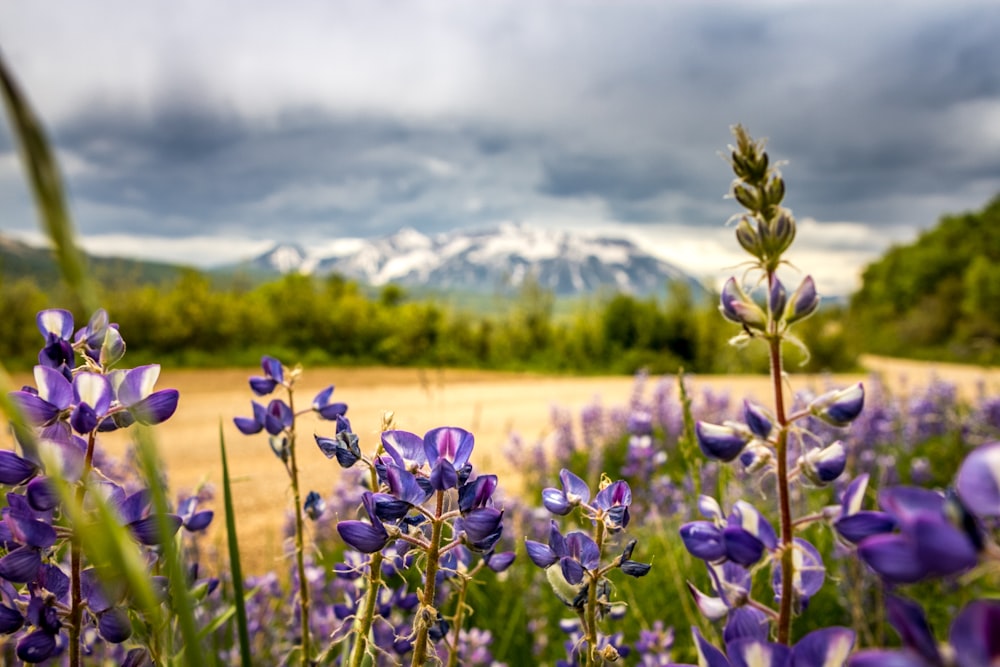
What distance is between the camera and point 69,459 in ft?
2.39

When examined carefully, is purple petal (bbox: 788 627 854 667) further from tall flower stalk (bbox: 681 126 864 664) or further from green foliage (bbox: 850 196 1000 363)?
green foliage (bbox: 850 196 1000 363)

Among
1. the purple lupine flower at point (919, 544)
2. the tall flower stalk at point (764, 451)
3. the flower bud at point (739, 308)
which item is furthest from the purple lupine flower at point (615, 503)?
the purple lupine flower at point (919, 544)

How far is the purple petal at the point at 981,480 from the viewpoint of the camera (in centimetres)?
42

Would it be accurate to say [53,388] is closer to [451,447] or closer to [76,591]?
[76,591]

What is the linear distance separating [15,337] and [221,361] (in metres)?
5.09

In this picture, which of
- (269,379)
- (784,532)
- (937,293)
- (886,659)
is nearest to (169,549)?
(886,659)

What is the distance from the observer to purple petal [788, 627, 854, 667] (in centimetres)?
56

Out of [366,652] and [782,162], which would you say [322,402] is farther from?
[782,162]

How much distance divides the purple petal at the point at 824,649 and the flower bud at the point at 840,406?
0.71ft

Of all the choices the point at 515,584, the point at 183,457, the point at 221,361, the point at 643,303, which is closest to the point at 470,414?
the point at 183,457

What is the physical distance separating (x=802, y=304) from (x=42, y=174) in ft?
2.37

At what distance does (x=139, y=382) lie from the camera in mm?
840

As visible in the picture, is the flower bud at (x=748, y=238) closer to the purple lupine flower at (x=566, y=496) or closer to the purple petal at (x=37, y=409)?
the purple lupine flower at (x=566, y=496)

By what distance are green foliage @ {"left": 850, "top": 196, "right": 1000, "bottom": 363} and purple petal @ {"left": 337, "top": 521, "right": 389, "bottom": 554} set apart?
89.9 feet
